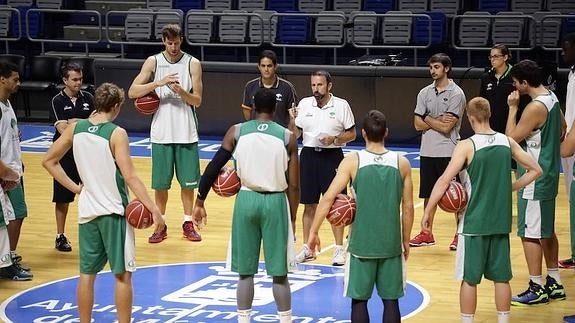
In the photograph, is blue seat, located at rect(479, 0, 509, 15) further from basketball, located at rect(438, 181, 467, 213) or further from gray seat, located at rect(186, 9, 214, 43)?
basketball, located at rect(438, 181, 467, 213)

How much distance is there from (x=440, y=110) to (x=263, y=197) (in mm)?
3746

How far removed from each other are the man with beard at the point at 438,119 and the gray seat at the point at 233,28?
8.92 m

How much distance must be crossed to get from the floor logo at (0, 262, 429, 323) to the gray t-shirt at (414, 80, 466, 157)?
1.71 m

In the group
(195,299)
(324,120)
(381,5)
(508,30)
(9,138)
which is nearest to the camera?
(195,299)

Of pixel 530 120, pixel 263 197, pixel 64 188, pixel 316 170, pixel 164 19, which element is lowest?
pixel 64 188

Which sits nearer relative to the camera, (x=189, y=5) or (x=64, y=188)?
(x=64, y=188)

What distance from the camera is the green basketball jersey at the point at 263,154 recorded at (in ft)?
27.3

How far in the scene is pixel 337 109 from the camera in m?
Answer: 10.9

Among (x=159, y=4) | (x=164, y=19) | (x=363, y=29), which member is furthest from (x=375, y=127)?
(x=159, y=4)

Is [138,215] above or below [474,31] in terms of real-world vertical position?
below

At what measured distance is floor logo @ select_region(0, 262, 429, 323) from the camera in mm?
9414

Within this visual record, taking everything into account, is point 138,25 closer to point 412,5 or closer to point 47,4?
point 47,4

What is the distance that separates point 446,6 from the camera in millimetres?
20141

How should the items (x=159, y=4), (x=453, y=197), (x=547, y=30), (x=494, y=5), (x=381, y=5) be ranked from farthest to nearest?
1. (x=159, y=4)
2. (x=381, y=5)
3. (x=494, y=5)
4. (x=547, y=30)
5. (x=453, y=197)
